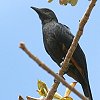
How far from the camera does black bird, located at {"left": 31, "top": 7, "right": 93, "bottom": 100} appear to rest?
5.66m

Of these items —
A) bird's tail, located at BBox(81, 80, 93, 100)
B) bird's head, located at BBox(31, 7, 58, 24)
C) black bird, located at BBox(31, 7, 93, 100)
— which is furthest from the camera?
bird's head, located at BBox(31, 7, 58, 24)

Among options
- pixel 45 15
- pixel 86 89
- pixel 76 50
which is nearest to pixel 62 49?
pixel 76 50

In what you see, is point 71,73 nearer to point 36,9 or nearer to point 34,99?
point 36,9

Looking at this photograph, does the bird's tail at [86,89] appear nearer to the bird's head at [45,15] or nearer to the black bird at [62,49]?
the black bird at [62,49]

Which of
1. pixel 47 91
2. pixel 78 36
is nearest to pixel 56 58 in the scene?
pixel 47 91

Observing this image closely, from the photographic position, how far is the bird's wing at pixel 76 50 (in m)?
5.67

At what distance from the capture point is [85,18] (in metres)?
2.46

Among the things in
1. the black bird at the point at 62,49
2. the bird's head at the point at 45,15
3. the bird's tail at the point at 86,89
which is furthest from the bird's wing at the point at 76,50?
the bird's head at the point at 45,15

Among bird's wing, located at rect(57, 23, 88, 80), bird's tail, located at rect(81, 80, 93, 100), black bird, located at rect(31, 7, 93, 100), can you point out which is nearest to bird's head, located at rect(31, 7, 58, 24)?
black bird, located at rect(31, 7, 93, 100)

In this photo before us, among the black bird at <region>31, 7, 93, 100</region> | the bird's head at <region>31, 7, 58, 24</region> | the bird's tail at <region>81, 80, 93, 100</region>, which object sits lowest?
the bird's tail at <region>81, 80, 93, 100</region>

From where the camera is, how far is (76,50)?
5992 mm

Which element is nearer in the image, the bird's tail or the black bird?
the bird's tail

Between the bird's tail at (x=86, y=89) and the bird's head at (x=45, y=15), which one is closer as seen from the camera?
the bird's tail at (x=86, y=89)

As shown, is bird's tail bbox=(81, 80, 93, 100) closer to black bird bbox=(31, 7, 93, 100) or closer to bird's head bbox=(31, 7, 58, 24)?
black bird bbox=(31, 7, 93, 100)
